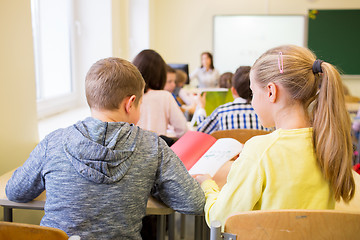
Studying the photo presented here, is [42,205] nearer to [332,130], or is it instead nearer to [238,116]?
[332,130]

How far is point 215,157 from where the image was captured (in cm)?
154

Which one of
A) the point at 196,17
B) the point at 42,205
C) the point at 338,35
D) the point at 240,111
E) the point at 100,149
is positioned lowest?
the point at 42,205

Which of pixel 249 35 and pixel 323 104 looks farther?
pixel 249 35

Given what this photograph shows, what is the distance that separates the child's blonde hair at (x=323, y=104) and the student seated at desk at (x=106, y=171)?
403mm

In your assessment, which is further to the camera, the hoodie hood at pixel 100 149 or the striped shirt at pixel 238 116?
the striped shirt at pixel 238 116

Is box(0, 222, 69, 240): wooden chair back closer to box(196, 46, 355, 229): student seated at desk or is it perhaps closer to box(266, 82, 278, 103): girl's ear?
box(196, 46, 355, 229): student seated at desk

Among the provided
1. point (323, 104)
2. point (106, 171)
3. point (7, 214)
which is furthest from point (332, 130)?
point (7, 214)

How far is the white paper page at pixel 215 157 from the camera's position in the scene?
57.2 inches

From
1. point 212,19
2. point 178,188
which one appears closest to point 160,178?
point 178,188

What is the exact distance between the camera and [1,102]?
1.62m

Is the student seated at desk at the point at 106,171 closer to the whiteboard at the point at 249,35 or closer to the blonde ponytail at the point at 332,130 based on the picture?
Answer: the blonde ponytail at the point at 332,130

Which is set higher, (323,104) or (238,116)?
(323,104)

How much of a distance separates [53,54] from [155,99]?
4.17ft

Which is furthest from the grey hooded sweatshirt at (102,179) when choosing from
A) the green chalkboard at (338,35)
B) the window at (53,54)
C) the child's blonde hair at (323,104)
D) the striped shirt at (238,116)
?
the green chalkboard at (338,35)
